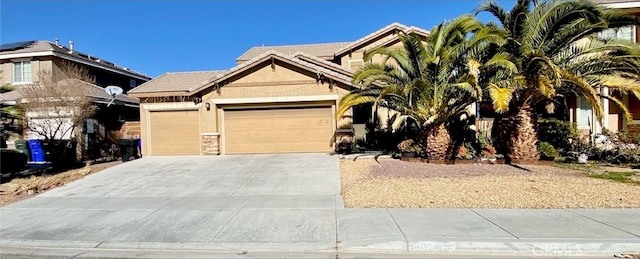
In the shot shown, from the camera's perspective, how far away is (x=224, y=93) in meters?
15.8

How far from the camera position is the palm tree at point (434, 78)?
35.5ft

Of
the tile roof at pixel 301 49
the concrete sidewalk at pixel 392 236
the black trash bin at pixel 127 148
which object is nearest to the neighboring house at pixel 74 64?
the black trash bin at pixel 127 148

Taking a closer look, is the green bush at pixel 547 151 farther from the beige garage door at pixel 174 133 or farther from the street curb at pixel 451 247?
the beige garage door at pixel 174 133

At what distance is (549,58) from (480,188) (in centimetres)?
539

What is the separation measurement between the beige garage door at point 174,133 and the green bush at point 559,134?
567 inches

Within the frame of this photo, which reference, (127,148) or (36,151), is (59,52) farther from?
(127,148)

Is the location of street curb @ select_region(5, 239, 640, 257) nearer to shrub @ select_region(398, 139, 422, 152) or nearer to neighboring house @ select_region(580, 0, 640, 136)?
shrub @ select_region(398, 139, 422, 152)

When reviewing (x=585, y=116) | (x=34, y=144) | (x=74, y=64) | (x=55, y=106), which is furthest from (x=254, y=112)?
(x=585, y=116)

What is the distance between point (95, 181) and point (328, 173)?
23.9ft

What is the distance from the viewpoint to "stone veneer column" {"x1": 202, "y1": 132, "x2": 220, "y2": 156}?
51.2 ft

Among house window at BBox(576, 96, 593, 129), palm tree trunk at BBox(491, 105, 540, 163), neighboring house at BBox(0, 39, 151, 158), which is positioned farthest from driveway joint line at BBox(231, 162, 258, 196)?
house window at BBox(576, 96, 593, 129)

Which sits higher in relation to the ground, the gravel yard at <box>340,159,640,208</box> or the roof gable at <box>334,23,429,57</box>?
the roof gable at <box>334,23,429,57</box>

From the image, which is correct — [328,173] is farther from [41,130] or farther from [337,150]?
[41,130]

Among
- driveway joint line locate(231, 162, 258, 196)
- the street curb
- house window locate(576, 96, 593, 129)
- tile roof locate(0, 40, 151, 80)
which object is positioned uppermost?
tile roof locate(0, 40, 151, 80)
